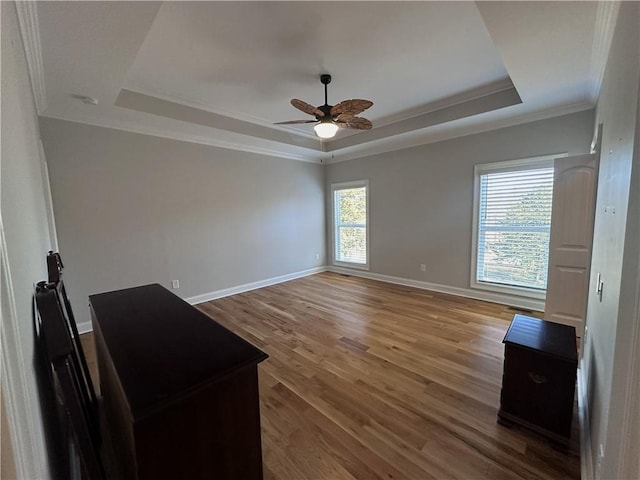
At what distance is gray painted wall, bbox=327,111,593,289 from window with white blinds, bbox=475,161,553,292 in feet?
0.56

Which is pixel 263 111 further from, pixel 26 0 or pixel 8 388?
pixel 8 388

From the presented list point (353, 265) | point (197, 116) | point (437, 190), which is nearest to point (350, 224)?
point (353, 265)

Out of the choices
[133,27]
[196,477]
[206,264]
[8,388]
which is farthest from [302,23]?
[206,264]

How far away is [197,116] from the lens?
3.56 m

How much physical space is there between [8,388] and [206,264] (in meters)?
3.95

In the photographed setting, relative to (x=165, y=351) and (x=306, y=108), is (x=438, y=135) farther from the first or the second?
(x=165, y=351)

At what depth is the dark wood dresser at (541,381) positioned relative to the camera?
1.56m

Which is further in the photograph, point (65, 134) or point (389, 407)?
point (65, 134)

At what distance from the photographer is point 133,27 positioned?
1.69 meters

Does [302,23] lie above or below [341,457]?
above

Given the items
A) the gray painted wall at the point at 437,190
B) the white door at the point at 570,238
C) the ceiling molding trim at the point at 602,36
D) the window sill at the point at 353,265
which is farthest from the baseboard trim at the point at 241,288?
the ceiling molding trim at the point at 602,36

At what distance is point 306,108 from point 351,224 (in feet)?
11.3

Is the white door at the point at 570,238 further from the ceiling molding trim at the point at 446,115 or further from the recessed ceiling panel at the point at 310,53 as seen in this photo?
the recessed ceiling panel at the point at 310,53

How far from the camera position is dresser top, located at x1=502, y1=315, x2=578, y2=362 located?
1.58 m
